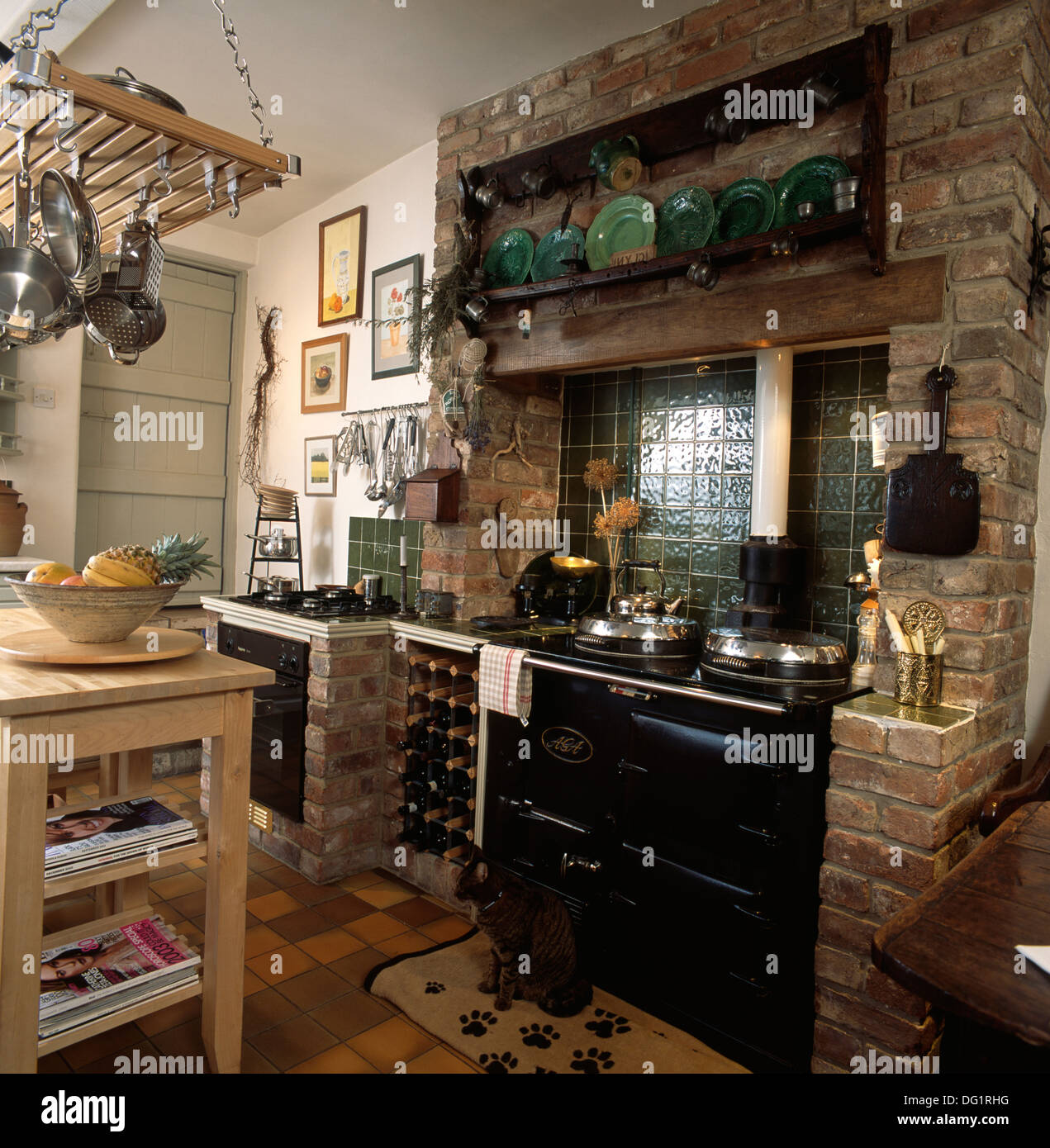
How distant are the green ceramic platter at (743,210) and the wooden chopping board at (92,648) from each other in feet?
6.06

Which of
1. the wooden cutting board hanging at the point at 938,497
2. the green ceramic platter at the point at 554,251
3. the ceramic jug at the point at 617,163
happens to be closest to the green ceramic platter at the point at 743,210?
the ceramic jug at the point at 617,163

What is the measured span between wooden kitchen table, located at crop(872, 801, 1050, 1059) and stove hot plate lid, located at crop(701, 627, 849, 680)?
2.05 feet

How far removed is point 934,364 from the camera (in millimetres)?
1890

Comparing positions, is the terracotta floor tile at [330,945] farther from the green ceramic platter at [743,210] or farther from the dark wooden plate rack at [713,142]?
the green ceramic platter at [743,210]

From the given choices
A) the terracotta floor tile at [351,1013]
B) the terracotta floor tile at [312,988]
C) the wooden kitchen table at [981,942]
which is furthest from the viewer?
the terracotta floor tile at [312,988]

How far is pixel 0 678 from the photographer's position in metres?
1.50

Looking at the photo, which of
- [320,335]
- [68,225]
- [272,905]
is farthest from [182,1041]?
[320,335]

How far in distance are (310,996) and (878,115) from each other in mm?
2729

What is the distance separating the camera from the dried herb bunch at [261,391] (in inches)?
181

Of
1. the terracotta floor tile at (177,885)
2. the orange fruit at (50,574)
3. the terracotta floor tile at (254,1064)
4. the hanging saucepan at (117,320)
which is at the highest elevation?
the hanging saucepan at (117,320)

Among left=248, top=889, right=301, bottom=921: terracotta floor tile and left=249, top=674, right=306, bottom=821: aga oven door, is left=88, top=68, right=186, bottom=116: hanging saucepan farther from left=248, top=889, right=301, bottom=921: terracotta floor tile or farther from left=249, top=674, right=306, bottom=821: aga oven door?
left=248, top=889, right=301, bottom=921: terracotta floor tile

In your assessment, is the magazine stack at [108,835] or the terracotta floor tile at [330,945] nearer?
the magazine stack at [108,835]

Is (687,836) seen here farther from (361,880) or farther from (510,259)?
(510,259)
